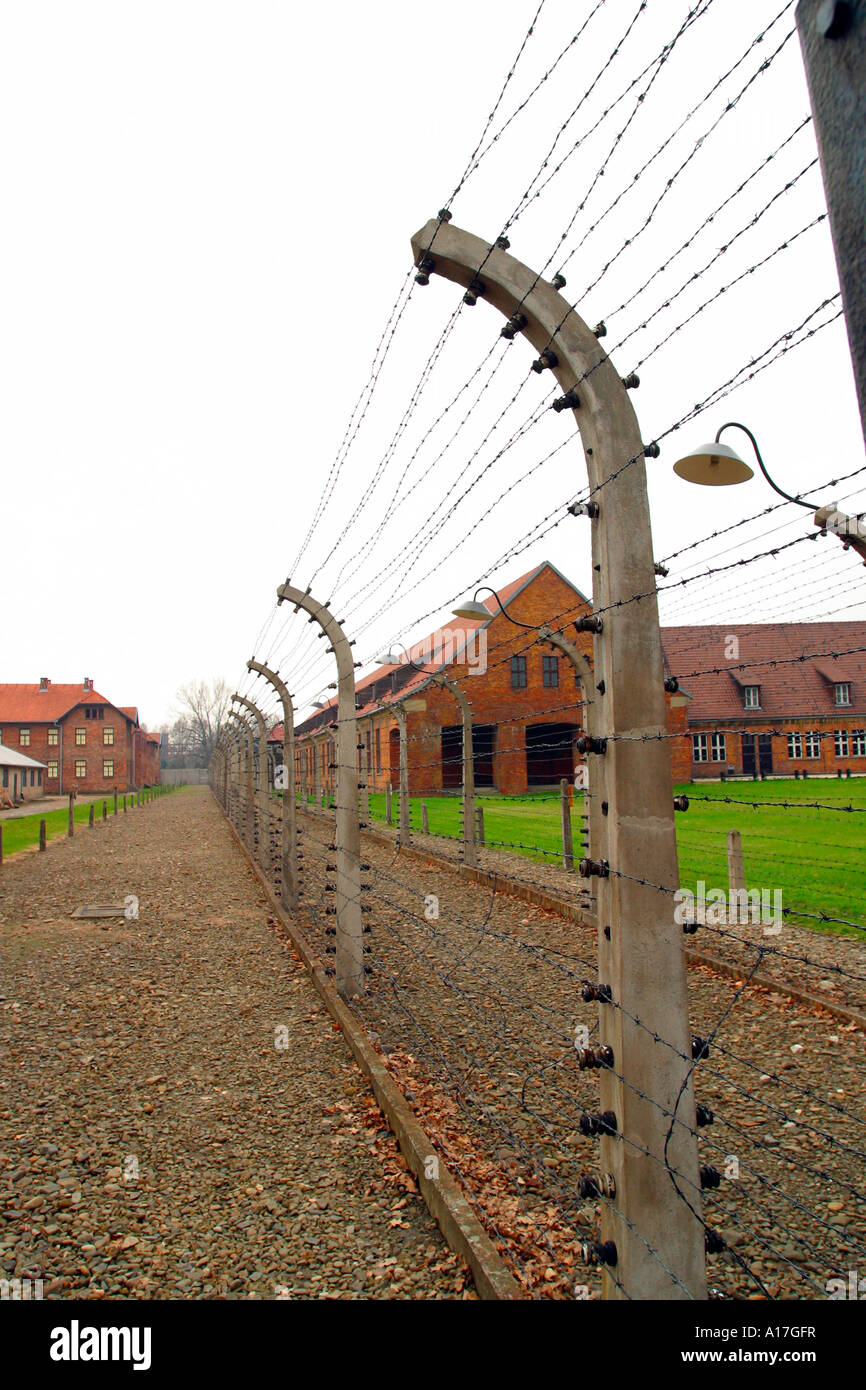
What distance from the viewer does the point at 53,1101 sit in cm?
490

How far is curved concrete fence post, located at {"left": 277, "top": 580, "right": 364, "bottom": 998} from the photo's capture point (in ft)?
21.7

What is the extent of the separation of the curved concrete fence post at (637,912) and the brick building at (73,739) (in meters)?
69.8

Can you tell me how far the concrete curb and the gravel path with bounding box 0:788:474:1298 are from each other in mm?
72

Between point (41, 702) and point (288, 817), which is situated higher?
point (41, 702)

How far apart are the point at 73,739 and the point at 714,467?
69.7 m

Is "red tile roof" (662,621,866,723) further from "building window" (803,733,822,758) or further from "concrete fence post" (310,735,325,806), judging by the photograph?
"concrete fence post" (310,735,325,806)

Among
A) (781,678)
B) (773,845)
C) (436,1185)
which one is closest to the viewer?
(436,1185)

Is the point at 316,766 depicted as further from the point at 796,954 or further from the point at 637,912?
the point at 637,912

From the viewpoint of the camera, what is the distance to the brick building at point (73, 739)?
219 feet

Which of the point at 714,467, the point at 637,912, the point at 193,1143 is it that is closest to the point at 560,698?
the point at 714,467

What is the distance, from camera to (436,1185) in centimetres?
352

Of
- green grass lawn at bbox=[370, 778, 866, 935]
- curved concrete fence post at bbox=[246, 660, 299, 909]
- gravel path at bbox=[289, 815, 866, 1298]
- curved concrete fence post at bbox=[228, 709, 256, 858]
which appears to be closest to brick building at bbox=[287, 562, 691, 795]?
green grass lawn at bbox=[370, 778, 866, 935]
